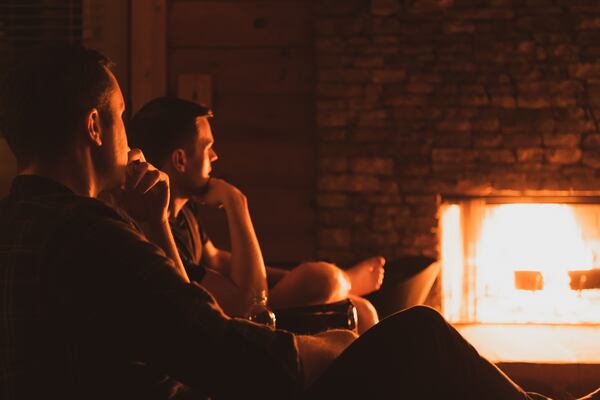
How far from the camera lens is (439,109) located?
3371 millimetres

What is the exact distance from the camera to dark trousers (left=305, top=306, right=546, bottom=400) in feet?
4.42

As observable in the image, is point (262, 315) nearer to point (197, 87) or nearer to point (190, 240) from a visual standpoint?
point (190, 240)

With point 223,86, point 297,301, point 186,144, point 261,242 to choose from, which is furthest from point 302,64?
point 297,301

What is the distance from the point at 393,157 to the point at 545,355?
111 centimetres

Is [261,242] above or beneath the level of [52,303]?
beneath

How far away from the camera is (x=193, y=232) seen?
259 cm

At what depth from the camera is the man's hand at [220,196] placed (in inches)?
99.9

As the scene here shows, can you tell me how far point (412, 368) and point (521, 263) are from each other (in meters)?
2.42

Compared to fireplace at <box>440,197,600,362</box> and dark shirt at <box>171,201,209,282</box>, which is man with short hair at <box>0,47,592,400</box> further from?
fireplace at <box>440,197,600,362</box>

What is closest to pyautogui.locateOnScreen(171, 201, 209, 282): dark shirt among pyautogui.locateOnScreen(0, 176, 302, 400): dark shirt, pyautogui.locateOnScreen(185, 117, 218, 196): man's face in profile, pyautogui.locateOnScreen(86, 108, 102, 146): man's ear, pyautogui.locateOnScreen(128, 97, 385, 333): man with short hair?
pyautogui.locateOnScreen(128, 97, 385, 333): man with short hair

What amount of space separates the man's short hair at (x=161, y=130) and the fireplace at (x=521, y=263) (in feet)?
5.23

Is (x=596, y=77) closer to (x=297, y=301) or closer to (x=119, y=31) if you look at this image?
(x=297, y=301)

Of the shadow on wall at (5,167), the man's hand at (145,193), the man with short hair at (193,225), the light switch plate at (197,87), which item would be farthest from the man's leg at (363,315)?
the shadow on wall at (5,167)

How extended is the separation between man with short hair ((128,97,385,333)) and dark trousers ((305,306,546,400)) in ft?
2.87
